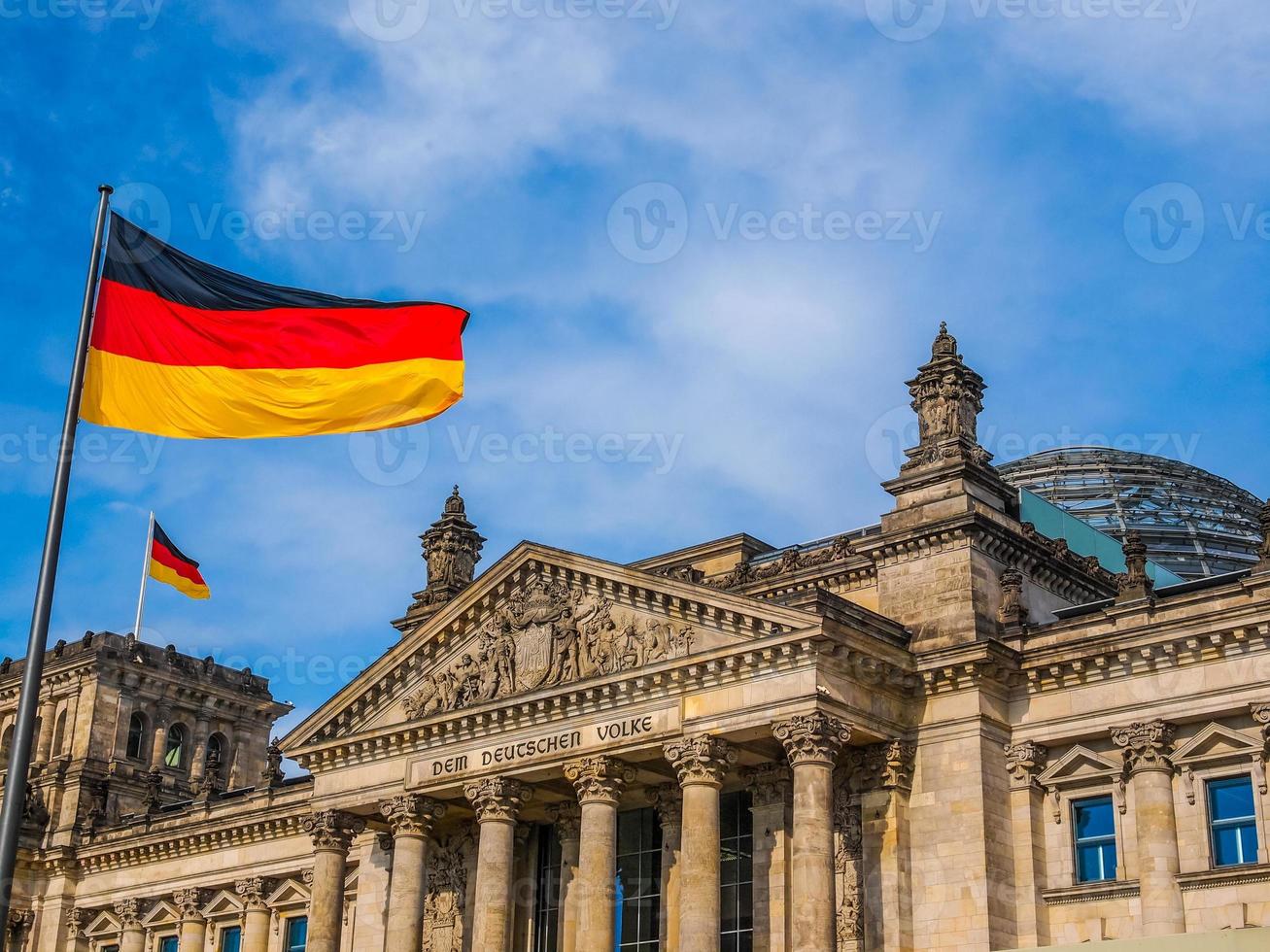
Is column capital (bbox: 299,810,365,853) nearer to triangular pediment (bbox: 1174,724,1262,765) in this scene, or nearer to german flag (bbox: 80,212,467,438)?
triangular pediment (bbox: 1174,724,1262,765)

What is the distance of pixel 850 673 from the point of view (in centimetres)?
3941

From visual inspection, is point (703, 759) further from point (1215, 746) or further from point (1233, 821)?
point (1233, 821)

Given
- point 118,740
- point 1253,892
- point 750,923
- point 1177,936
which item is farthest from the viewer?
point 118,740

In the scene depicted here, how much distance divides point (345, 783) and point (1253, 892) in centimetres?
2426

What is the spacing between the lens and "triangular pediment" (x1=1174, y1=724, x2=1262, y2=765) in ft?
120

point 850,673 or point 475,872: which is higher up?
point 850,673

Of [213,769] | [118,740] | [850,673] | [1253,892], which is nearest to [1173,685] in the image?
[1253,892]

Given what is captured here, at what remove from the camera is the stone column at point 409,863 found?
44.7 meters

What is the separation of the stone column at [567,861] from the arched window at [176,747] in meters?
28.3

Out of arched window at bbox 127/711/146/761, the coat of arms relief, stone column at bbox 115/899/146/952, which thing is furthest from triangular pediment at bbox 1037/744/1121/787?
arched window at bbox 127/711/146/761

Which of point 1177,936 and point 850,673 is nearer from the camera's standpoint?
point 1177,936

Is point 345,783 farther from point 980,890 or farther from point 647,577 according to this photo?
point 980,890

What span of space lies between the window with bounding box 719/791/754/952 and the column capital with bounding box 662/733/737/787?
9.58ft

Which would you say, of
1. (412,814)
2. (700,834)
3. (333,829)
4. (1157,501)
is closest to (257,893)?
(333,829)
